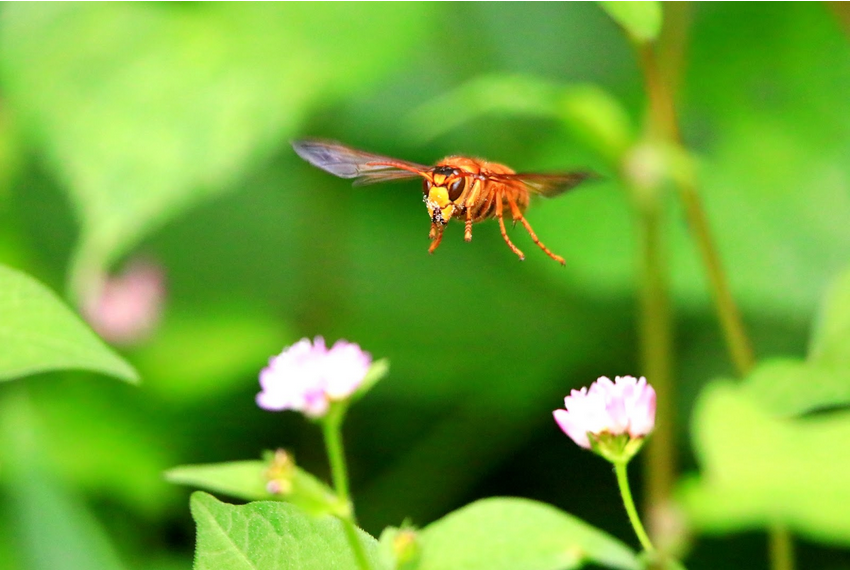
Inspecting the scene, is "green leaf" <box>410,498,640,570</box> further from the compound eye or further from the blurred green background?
the blurred green background

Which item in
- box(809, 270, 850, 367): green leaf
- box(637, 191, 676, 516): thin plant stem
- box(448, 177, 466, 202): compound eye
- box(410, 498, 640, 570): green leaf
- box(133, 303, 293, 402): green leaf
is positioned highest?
box(448, 177, 466, 202): compound eye

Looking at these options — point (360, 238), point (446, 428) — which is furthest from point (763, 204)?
point (360, 238)

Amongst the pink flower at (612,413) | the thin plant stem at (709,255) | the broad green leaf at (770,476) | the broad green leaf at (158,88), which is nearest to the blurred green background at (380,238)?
the broad green leaf at (158,88)

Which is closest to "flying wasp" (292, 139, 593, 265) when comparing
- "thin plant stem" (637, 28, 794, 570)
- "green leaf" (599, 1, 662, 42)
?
"green leaf" (599, 1, 662, 42)

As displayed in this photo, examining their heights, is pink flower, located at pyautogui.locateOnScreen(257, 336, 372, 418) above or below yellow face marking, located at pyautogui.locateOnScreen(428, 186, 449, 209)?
below

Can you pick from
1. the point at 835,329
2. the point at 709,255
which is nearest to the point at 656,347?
the point at 709,255

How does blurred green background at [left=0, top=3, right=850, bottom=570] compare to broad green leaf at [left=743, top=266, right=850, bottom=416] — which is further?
blurred green background at [left=0, top=3, right=850, bottom=570]
